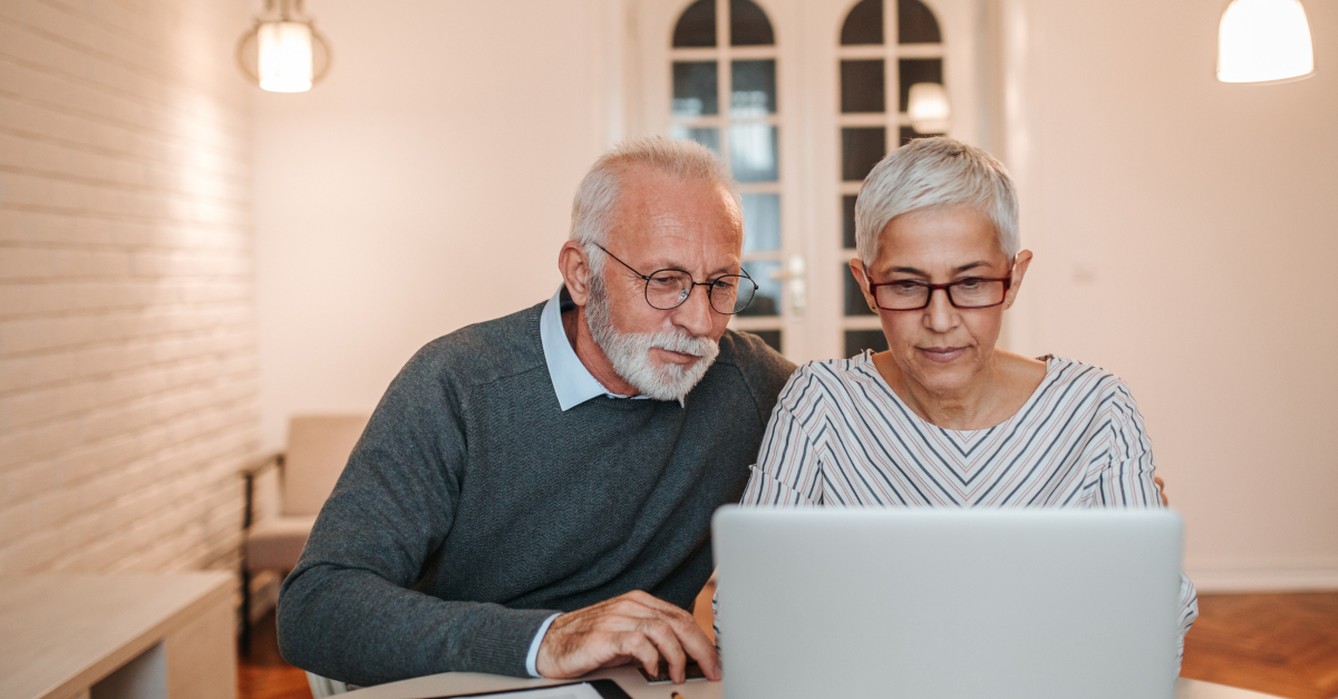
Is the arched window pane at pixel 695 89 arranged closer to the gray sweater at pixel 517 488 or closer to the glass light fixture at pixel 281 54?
the glass light fixture at pixel 281 54

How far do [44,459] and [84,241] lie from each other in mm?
596

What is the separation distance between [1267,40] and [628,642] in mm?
2509

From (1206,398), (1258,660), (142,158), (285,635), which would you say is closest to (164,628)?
(285,635)

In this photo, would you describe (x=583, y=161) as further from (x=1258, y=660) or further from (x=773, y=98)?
(x=1258, y=660)

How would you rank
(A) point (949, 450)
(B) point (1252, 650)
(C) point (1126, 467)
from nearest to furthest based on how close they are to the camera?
1. (C) point (1126, 467)
2. (A) point (949, 450)
3. (B) point (1252, 650)

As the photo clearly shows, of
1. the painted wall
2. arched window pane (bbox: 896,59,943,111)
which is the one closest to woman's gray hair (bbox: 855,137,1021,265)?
the painted wall

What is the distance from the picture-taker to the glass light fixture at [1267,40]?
9.10 ft

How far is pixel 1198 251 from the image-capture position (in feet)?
13.9

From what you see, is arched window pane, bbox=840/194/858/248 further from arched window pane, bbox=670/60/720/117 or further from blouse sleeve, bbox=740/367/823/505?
blouse sleeve, bbox=740/367/823/505

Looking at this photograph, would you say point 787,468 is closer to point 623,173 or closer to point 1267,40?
point 623,173

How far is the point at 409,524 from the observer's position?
158 cm

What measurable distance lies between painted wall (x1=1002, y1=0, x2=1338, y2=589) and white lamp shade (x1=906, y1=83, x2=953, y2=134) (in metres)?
0.34

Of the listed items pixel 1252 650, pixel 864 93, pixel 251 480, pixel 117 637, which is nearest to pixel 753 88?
pixel 864 93

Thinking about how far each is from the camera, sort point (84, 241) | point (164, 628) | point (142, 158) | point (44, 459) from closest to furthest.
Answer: point (164, 628)
point (44, 459)
point (84, 241)
point (142, 158)
